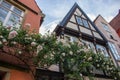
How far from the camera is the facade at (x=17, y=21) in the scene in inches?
175

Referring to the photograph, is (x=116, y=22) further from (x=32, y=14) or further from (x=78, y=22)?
(x=32, y=14)

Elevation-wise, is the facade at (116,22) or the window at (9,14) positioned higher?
the facade at (116,22)

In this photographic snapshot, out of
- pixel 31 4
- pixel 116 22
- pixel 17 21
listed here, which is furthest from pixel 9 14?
pixel 116 22

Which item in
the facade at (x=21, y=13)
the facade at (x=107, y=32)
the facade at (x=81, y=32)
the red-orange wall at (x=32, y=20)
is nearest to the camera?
the facade at (x=21, y=13)

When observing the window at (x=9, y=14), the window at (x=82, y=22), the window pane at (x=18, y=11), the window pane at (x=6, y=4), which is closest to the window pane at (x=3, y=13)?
the window at (x=9, y=14)

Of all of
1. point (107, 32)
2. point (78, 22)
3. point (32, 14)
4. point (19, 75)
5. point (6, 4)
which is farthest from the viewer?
point (107, 32)

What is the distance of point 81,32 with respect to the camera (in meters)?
9.67

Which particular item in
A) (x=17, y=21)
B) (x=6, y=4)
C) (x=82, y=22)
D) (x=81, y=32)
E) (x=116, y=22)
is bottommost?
(x=17, y=21)

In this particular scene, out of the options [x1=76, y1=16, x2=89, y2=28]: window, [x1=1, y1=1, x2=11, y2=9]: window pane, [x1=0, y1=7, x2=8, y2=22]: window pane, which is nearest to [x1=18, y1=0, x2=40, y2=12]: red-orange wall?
[x1=1, y1=1, x2=11, y2=9]: window pane

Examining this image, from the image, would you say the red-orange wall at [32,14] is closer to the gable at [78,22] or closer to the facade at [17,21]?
the facade at [17,21]

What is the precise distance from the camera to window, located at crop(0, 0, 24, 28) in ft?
18.1

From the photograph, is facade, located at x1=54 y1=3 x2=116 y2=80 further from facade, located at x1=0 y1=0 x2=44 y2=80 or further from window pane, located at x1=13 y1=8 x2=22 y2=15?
window pane, located at x1=13 y1=8 x2=22 y2=15

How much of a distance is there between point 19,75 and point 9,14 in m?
2.59

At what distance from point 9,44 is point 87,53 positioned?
10.5ft
